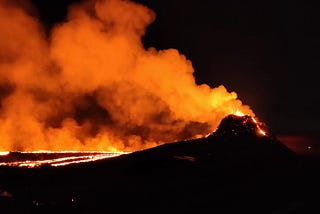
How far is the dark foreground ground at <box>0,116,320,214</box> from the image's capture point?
14078 millimetres

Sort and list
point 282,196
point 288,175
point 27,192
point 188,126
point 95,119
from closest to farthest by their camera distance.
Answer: point 27,192 → point 282,196 → point 288,175 → point 188,126 → point 95,119

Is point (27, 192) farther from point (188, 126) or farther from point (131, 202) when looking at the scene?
point (188, 126)

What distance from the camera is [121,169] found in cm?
1566

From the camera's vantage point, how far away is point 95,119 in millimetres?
31578

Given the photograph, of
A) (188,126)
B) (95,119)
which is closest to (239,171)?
(188,126)

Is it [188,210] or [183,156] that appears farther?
[183,156]

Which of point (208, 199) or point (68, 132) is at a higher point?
point (68, 132)

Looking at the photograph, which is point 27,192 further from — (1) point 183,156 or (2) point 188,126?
(2) point 188,126

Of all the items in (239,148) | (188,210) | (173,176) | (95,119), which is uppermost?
(95,119)

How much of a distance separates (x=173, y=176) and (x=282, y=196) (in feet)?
10.8

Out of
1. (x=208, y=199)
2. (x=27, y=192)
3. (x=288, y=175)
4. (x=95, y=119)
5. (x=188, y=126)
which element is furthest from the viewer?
(x=95, y=119)

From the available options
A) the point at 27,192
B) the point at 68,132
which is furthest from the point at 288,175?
the point at 68,132

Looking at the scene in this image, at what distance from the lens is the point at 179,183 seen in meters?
15.4

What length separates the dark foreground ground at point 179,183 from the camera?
14.1 m
